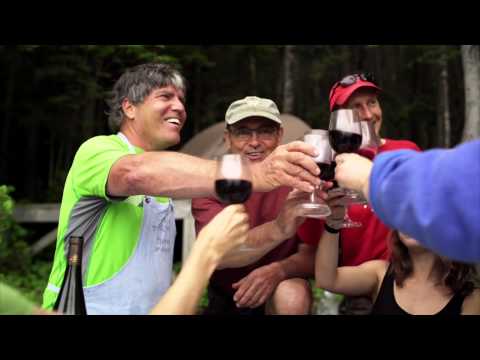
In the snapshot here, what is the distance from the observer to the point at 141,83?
9.49 feet

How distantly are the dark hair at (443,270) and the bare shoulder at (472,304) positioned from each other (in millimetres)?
21

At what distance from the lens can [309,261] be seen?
2.97 meters

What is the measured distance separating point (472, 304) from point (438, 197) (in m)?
1.28

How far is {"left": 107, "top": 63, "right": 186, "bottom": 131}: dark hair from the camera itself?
2.88m

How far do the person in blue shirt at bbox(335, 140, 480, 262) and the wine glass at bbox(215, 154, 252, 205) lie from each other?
58 centimetres

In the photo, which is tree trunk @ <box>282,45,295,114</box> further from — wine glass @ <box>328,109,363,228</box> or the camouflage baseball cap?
wine glass @ <box>328,109,363,228</box>

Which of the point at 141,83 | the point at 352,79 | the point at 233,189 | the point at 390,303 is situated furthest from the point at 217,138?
the point at 233,189

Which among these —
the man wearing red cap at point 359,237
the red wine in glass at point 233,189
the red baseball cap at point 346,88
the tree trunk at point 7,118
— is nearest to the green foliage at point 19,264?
the tree trunk at point 7,118

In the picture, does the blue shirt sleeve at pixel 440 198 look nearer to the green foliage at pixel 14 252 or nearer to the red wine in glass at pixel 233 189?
the red wine in glass at pixel 233 189

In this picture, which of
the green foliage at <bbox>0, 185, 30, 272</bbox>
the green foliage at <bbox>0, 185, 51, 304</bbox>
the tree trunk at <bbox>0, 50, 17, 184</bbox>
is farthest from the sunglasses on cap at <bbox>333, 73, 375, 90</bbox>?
the tree trunk at <bbox>0, 50, 17, 184</bbox>
